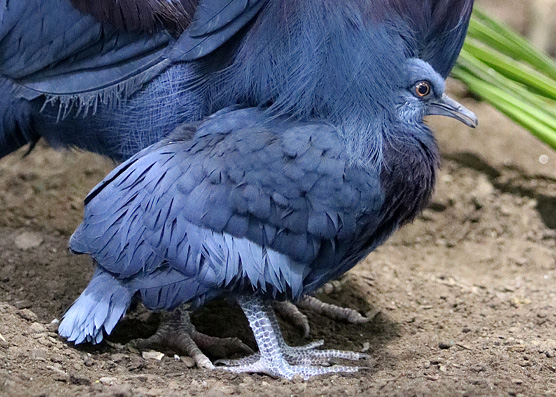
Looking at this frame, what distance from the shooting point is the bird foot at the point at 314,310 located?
11.5 ft

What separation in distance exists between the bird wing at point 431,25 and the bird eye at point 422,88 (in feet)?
0.40

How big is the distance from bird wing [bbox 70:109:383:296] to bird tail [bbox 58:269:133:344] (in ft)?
0.26

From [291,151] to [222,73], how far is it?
1.77 feet

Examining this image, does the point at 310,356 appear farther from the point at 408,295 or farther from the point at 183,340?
the point at 408,295

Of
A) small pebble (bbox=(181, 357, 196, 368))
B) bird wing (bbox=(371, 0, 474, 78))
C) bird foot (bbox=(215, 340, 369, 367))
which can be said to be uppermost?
bird wing (bbox=(371, 0, 474, 78))

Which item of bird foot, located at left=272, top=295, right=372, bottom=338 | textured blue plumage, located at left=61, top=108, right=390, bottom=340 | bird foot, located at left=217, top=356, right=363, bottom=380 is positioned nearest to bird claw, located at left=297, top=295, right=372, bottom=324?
bird foot, located at left=272, top=295, right=372, bottom=338

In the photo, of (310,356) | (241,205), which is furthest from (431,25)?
(310,356)

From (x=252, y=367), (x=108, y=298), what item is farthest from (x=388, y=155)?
(x=108, y=298)

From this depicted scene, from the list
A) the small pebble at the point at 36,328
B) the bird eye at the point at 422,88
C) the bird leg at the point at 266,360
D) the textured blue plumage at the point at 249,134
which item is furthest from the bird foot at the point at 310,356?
the bird eye at the point at 422,88

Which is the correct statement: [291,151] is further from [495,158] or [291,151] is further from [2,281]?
[495,158]

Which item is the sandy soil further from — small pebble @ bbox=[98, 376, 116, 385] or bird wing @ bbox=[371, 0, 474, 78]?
bird wing @ bbox=[371, 0, 474, 78]

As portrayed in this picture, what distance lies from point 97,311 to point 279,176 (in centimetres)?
88

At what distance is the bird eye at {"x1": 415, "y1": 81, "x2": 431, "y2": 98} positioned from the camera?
2848mm

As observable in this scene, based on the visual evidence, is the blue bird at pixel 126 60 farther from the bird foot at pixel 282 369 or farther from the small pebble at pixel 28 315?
the bird foot at pixel 282 369
